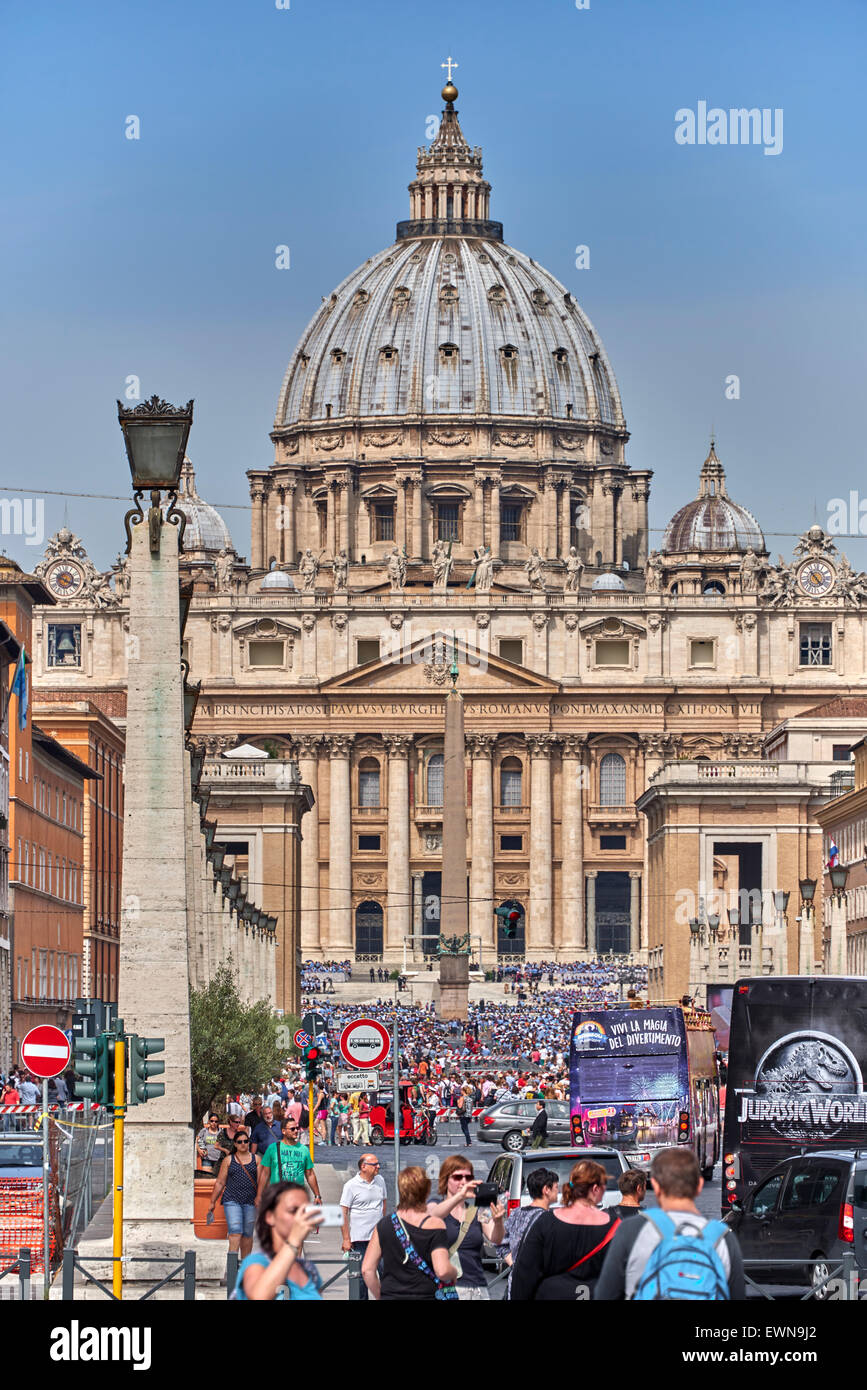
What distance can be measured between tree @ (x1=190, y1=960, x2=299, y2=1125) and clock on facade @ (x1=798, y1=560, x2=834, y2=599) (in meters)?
98.4

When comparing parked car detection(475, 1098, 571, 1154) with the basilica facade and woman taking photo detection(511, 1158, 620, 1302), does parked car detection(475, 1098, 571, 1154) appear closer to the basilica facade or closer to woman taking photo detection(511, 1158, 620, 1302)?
woman taking photo detection(511, 1158, 620, 1302)

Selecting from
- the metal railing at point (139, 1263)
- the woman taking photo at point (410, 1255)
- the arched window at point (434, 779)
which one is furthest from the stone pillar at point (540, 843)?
the woman taking photo at point (410, 1255)

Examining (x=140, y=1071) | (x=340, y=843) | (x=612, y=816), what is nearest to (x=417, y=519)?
(x=612, y=816)

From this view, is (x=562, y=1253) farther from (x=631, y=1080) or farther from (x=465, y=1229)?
(x=631, y=1080)

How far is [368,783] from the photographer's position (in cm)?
13875

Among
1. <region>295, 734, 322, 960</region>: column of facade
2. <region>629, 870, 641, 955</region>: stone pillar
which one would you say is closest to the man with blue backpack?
<region>629, 870, 641, 955</region>: stone pillar

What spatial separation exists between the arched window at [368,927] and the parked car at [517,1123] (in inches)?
3495

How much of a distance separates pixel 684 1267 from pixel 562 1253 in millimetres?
2349

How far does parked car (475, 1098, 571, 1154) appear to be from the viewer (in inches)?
1795

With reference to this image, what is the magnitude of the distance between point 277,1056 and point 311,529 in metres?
114

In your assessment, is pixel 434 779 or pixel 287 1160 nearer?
pixel 287 1160

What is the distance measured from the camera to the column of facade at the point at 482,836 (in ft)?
447
